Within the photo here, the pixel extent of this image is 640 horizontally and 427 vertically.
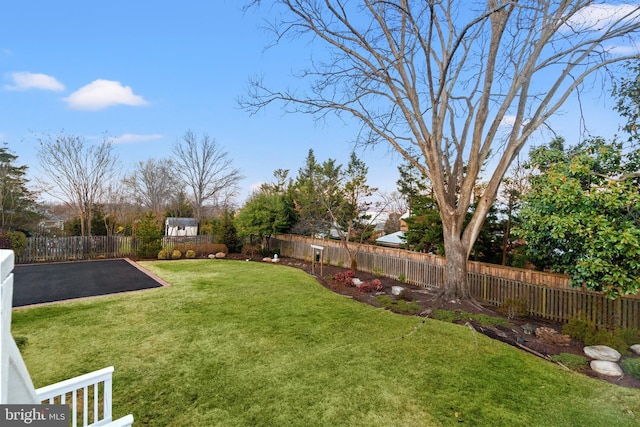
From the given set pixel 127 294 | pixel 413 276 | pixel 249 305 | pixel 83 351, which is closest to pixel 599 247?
pixel 413 276

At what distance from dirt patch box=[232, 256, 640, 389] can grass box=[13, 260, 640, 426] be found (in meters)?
0.42

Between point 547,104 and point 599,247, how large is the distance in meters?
3.73

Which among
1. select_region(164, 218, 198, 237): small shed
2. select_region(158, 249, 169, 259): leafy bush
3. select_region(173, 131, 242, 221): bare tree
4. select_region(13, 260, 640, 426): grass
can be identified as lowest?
select_region(13, 260, 640, 426): grass

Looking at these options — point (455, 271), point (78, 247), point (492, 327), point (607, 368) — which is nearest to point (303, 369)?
point (492, 327)

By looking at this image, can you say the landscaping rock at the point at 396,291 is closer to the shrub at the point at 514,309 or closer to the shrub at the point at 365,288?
the shrub at the point at 365,288

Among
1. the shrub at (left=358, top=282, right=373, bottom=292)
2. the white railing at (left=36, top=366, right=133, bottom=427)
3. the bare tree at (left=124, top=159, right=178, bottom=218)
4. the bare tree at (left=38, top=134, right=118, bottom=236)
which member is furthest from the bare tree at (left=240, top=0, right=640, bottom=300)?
the bare tree at (left=124, top=159, right=178, bottom=218)

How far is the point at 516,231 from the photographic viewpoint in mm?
6871

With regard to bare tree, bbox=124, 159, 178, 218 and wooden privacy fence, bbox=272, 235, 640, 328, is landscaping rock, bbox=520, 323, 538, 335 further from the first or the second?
bare tree, bbox=124, 159, 178, 218

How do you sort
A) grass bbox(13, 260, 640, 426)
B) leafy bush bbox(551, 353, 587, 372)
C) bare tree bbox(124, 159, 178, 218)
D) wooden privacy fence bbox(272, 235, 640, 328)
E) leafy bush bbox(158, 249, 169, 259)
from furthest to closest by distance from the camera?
bare tree bbox(124, 159, 178, 218) < leafy bush bbox(158, 249, 169, 259) < wooden privacy fence bbox(272, 235, 640, 328) < leafy bush bbox(551, 353, 587, 372) < grass bbox(13, 260, 640, 426)

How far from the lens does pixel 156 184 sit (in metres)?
28.2

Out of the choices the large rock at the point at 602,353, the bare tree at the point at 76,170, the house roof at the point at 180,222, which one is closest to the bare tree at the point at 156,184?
the house roof at the point at 180,222

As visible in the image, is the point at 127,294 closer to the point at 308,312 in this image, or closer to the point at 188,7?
the point at 308,312

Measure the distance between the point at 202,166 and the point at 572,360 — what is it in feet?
91.6

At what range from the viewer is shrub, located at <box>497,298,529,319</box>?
6.94 meters
